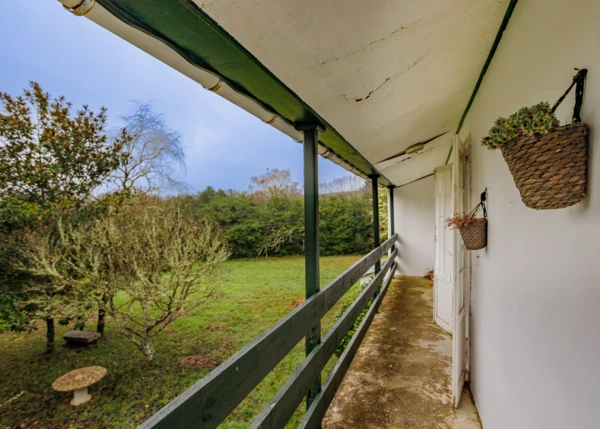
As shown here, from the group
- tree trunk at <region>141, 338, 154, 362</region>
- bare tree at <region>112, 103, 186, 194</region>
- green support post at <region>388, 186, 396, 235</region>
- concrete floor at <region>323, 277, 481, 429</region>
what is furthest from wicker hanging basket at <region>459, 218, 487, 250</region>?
bare tree at <region>112, 103, 186, 194</region>

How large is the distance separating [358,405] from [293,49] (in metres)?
2.49

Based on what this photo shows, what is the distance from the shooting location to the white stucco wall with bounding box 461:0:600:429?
0.70 meters

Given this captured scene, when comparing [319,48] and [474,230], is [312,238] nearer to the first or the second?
[474,230]

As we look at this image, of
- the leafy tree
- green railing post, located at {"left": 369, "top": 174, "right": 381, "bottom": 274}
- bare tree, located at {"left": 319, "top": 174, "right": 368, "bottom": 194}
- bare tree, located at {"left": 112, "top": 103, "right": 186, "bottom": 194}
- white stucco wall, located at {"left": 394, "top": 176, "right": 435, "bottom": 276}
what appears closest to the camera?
the leafy tree

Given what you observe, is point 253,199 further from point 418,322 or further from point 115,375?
point 418,322

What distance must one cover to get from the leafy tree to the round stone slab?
1.02m

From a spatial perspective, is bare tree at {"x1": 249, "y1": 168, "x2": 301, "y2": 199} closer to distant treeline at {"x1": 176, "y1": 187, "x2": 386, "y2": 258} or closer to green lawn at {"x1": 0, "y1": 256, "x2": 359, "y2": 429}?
distant treeline at {"x1": 176, "y1": 187, "x2": 386, "y2": 258}

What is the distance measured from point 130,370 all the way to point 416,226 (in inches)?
255

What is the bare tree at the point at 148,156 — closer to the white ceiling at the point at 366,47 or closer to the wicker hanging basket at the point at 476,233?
the white ceiling at the point at 366,47

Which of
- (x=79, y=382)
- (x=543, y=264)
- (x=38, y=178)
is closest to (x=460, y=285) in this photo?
(x=543, y=264)

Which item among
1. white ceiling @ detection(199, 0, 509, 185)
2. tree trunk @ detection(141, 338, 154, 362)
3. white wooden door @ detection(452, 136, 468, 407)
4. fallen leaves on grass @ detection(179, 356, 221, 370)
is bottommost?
fallen leaves on grass @ detection(179, 356, 221, 370)

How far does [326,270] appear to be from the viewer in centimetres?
1033

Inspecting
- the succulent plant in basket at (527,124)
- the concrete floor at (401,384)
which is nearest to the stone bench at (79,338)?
the concrete floor at (401,384)

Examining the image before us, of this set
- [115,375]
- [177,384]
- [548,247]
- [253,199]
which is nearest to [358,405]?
[548,247]
